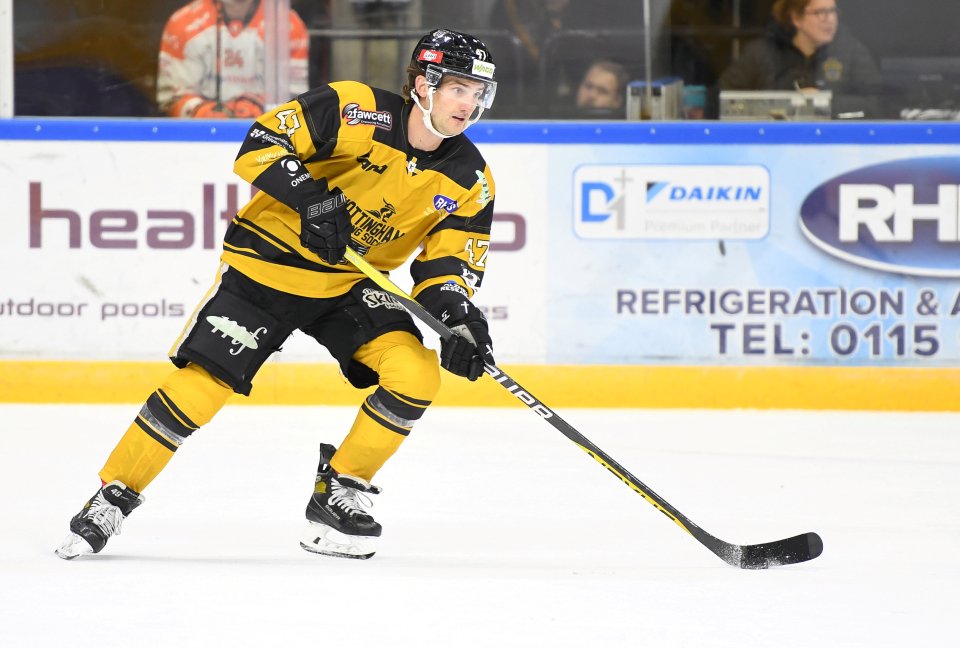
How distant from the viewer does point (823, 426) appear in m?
4.48

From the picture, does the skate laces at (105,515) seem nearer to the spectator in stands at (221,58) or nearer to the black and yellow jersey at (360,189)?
the black and yellow jersey at (360,189)

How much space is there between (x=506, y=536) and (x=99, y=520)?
0.83 meters

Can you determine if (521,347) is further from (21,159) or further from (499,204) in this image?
(21,159)

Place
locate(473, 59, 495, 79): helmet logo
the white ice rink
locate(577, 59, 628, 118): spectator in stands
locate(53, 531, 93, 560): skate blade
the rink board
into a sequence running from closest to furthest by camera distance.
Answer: the white ice rink < locate(53, 531, 93, 560): skate blade < locate(473, 59, 495, 79): helmet logo < the rink board < locate(577, 59, 628, 118): spectator in stands

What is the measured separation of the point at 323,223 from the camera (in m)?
2.82

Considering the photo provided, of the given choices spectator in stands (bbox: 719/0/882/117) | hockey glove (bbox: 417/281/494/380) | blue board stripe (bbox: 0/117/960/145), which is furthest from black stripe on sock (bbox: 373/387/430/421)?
spectator in stands (bbox: 719/0/882/117)

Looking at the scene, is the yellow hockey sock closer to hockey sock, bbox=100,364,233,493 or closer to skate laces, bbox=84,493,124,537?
hockey sock, bbox=100,364,233,493

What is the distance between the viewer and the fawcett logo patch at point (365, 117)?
2.90 m

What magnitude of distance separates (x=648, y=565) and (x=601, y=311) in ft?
6.49

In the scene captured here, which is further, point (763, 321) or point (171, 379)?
point (763, 321)

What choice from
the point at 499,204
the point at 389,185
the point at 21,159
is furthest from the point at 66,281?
the point at 389,185

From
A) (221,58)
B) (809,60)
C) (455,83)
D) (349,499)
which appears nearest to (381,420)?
(349,499)

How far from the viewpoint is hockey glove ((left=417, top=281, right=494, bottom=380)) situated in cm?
287

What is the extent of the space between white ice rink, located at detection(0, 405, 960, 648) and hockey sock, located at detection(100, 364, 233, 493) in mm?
164
